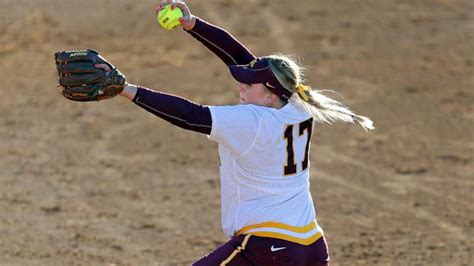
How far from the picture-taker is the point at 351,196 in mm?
10531

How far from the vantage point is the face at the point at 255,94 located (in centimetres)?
559

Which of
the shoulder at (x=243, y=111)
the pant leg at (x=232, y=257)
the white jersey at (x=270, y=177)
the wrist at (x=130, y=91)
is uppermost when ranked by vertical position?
the wrist at (x=130, y=91)

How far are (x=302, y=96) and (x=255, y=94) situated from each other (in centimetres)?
30

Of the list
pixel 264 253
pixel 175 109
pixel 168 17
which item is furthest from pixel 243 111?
pixel 168 17

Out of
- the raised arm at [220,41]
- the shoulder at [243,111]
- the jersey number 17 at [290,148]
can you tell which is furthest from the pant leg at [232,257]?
the raised arm at [220,41]

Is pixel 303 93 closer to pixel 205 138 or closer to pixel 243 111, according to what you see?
pixel 243 111

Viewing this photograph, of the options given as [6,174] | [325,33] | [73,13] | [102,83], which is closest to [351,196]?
[6,174]

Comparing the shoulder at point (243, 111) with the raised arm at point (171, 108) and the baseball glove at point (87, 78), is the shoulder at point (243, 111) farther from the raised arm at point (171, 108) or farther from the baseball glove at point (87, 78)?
the baseball glove at point (87, 78)

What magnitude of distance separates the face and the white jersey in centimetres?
11

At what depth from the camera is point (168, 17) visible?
6.06 m

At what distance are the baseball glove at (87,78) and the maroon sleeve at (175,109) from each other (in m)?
0.14

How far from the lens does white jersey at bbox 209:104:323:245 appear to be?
5445 millimetres

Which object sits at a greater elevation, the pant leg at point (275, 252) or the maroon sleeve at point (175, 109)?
the maroon sleeve at point (175, 109)

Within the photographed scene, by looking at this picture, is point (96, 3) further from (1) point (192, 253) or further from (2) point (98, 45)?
(1) point (192, 253)
